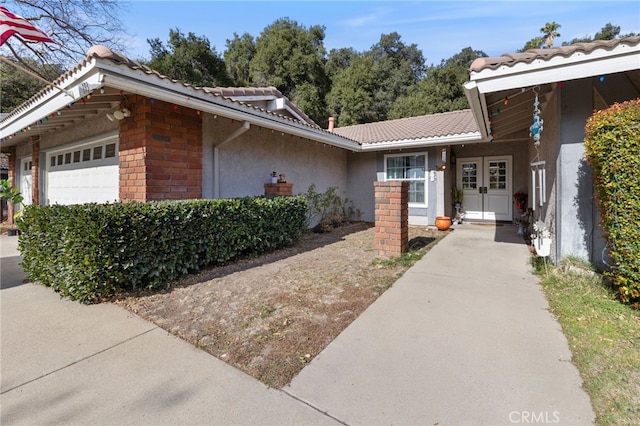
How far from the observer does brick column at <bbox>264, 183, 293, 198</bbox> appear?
7.23 meters

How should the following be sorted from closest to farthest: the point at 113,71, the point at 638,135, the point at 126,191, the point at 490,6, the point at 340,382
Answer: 1. the point at 340,382
2. the point at 638,135
3. the point at 113,71
4. the point at 126,191
5. the point at 490,6

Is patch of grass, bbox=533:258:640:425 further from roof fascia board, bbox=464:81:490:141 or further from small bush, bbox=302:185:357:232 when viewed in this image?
small bush, bbox=302:185:357:232

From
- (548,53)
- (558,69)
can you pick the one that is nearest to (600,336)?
(558,69)

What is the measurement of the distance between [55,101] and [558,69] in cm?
755

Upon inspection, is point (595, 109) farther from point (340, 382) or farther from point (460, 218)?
point (460, 218)

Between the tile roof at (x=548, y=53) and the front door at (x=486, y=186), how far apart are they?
23.6 feet

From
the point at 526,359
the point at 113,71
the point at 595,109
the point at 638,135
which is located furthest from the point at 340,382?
the point at 595,109

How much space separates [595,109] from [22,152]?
1529 cm

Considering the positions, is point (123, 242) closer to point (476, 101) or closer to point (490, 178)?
point (476, 101)

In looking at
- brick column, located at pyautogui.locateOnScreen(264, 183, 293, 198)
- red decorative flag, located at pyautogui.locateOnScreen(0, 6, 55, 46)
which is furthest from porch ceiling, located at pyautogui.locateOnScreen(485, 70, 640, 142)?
red decorative flag, located at pyautogui.locateOnScreen(0, 6, 55, 46)

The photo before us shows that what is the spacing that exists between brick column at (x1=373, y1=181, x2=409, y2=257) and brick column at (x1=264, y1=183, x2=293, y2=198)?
2.49 m

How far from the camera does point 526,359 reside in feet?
8.07

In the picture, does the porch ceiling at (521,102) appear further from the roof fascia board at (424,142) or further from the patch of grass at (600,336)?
the patch of grass at (600,336)

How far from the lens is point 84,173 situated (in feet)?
22.7
